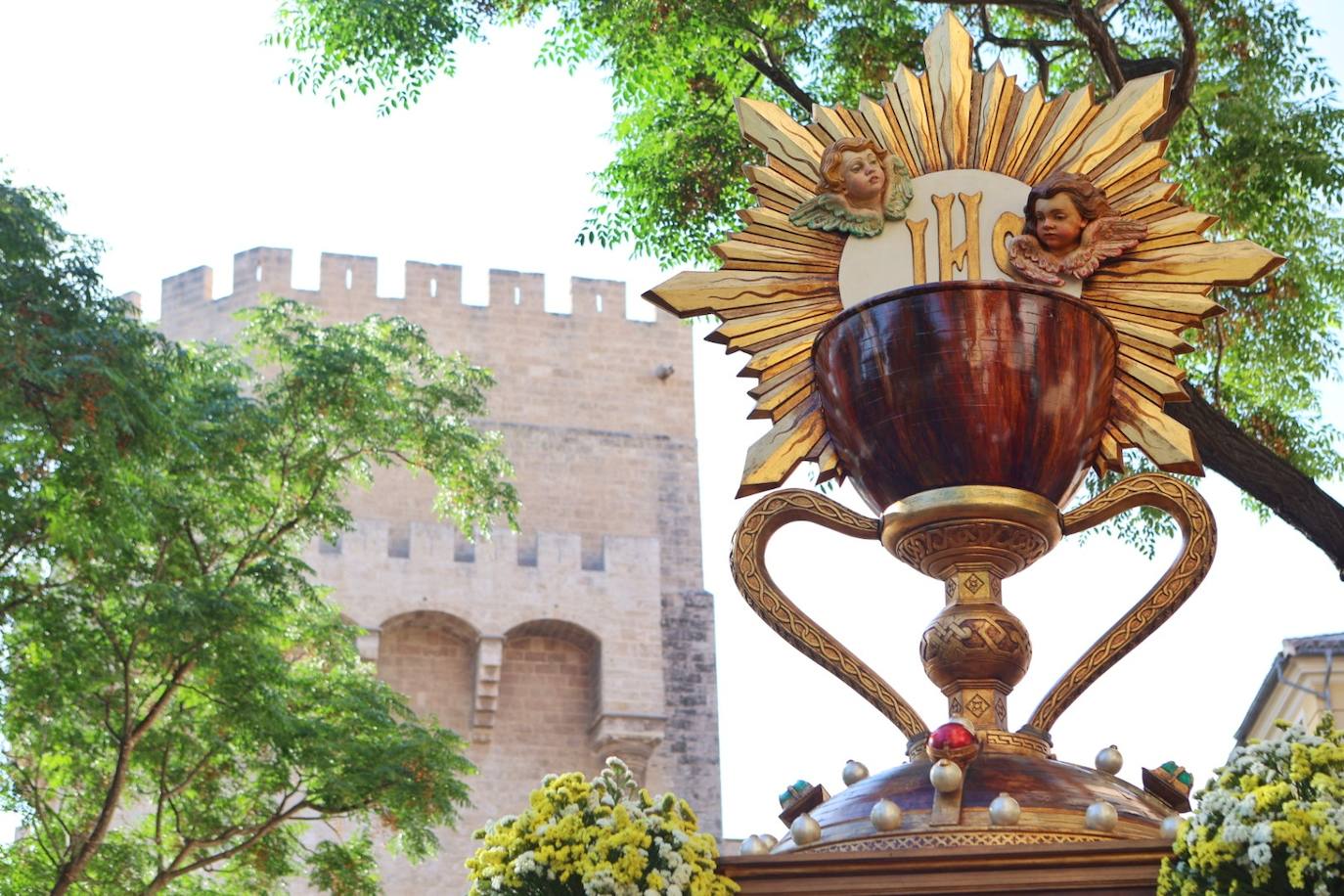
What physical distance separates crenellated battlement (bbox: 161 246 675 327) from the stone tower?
37 mm

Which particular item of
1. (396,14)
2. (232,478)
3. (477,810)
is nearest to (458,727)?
(477,810)

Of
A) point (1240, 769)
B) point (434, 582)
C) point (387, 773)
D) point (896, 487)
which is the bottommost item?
point (1240, 769)

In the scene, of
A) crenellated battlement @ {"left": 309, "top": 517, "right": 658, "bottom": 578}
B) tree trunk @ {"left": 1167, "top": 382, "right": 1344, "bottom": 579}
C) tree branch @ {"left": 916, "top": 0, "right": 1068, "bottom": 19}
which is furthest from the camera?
crenellated battlement @ {"left": 309, "top": 517, "right": 658, "bottom": 578}

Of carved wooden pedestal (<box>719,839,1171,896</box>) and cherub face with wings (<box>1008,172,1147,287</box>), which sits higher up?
cherub face with wings (<box>1008,172,1147,287</box>)

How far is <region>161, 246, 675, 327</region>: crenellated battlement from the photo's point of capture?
36375 millimetres

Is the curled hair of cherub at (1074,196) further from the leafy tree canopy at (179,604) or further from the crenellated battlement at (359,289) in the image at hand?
the crenellated battlement at (359,289)

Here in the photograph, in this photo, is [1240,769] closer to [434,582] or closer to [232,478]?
[232,478]

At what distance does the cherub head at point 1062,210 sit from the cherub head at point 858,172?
29 centimetres

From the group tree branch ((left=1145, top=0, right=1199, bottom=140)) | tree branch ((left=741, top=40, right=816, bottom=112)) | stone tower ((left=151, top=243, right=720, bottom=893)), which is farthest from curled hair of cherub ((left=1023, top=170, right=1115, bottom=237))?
stone tower ((left=151, top=243, right=720, bottom=893))

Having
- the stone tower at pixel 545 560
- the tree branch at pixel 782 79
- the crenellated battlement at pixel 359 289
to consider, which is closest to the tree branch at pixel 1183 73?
the tree branch at pixel 782 79

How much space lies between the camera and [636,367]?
37094mm

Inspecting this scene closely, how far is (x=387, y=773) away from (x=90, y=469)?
4420mm

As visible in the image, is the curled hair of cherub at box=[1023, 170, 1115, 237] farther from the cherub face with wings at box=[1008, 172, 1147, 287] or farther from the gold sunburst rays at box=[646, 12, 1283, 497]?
the gold sunburst rays at box=[646, 12, 1283, 497]

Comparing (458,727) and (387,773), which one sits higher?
(458,727)
